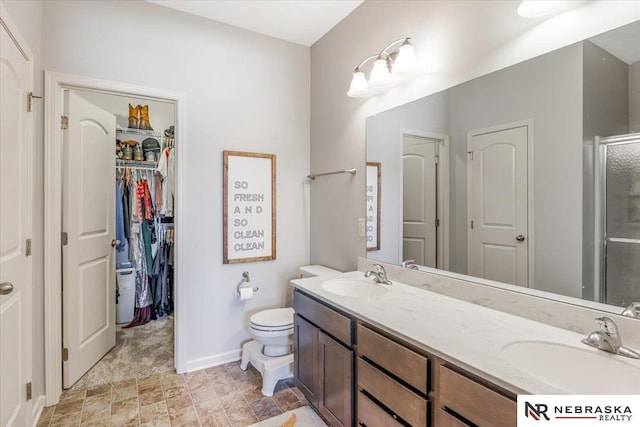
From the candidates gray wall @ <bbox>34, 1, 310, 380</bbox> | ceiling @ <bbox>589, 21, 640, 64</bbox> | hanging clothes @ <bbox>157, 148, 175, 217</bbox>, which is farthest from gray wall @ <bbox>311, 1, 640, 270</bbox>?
hanging clothes @ <bbox>157, 148, 175, 217</bbox>

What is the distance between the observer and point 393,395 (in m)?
1.29

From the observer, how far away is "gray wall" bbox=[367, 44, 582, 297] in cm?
127

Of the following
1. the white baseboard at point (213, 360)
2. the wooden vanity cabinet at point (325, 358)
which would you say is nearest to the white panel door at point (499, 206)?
the wooden vanity cabinet at point (325, 358)

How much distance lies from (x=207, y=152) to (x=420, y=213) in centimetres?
168

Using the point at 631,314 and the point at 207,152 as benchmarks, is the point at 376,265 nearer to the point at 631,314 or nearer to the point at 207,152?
the point at 631,314

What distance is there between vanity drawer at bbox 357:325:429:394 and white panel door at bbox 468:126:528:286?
64cm

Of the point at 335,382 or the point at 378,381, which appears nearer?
the point at 378,381

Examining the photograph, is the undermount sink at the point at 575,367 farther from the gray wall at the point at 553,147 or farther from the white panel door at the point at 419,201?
the white panel door at the point at 419,201

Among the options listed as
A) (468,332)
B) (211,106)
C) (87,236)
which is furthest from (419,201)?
(87,236)

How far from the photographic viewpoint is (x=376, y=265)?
7.08 ft

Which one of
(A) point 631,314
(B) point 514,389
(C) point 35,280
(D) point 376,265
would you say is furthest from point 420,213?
(C) point 35,280

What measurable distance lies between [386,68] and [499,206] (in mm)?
1098

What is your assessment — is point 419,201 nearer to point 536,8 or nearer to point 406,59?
point 406,59

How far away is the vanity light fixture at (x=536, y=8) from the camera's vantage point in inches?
50.3
